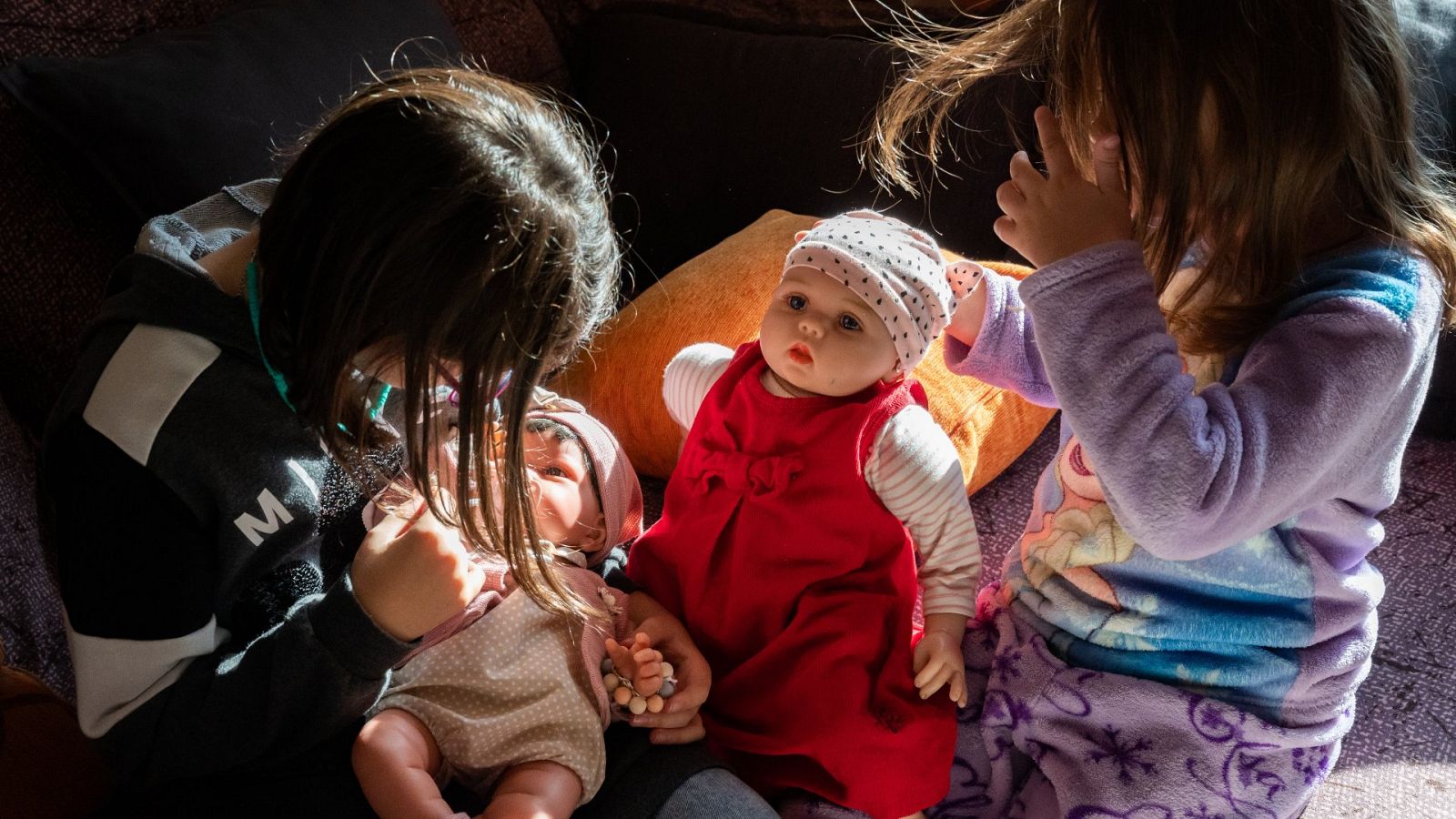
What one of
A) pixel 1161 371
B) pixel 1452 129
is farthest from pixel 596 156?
pixel 1452 129

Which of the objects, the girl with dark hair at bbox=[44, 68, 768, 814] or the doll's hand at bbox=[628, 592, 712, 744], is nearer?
the girl with dark hair at bbox=[44, 68, 768, 814]

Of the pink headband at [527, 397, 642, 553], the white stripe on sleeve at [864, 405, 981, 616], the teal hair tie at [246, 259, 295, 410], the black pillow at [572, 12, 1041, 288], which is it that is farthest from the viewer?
the black pillow at [572, 12, 1041, 288]

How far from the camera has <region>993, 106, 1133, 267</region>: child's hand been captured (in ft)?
2.96

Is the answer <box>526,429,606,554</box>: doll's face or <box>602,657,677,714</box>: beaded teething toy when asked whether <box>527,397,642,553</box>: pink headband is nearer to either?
<box>526,429,606,554</box>: doll's face

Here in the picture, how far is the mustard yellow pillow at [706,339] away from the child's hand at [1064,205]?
45 centimetres

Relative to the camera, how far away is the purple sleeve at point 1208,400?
2.73 ft

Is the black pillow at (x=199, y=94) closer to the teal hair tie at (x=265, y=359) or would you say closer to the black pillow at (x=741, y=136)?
the teal hair tie at (x=265, y=359)

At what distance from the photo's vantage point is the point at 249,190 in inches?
42.4

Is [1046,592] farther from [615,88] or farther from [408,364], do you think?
[615,88]

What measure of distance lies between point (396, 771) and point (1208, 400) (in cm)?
70

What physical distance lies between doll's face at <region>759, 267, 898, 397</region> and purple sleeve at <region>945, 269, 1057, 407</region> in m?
0.11

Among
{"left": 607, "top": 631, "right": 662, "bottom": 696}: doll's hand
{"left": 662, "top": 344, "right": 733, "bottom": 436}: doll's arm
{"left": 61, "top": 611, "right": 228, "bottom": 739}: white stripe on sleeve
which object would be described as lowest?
{"left": 607, "top": 631, "right": 662, "bottom": 696}: doll's hand

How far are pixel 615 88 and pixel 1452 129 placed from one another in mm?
1124

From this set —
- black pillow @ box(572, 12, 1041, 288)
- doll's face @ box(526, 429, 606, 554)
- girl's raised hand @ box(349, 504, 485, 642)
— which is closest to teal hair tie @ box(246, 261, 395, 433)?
girl's raised hand @ box(349, 504, 485, 642)
